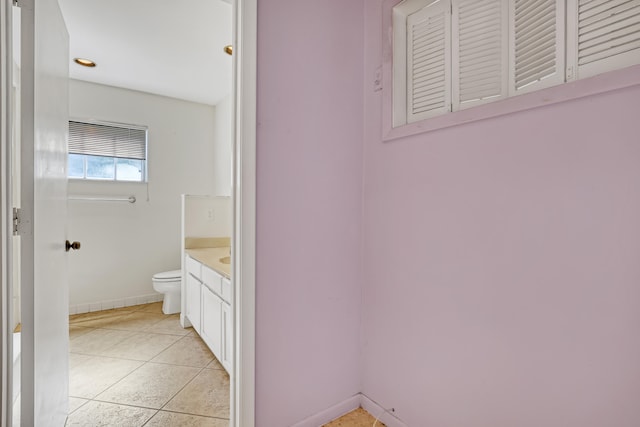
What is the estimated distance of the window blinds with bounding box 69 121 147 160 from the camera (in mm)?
3166

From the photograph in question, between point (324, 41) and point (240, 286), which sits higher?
point (324, 41)

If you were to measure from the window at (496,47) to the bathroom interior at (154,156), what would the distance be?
4.71 feet

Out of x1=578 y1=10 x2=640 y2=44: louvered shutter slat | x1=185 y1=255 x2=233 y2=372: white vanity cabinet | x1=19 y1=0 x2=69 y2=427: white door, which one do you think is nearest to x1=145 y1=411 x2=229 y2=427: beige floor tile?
x1=185 y1=255 x2=233 y2=372: white vanity cabinet

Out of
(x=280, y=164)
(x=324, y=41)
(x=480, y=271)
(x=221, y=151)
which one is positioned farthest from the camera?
(x=221, y=151)

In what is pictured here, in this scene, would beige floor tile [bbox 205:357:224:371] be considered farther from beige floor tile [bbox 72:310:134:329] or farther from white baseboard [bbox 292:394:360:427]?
beige floor tile [bbox 72:310:134:329]

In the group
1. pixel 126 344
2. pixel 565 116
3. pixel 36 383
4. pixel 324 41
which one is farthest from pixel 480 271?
pixel 126 344

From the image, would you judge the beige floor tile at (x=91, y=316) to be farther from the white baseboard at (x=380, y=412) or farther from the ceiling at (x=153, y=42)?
the white baseboard at (x=380, y=412)

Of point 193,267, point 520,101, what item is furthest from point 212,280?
point 520,101

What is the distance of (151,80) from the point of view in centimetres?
316

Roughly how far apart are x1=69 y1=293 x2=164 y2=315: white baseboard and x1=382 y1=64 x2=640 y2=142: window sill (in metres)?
3.37

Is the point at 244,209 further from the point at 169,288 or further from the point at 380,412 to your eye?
the point at 169,288

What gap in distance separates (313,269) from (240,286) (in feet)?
1.22

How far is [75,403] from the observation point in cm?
172

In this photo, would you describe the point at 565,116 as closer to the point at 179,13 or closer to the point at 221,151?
the point at 179,13
